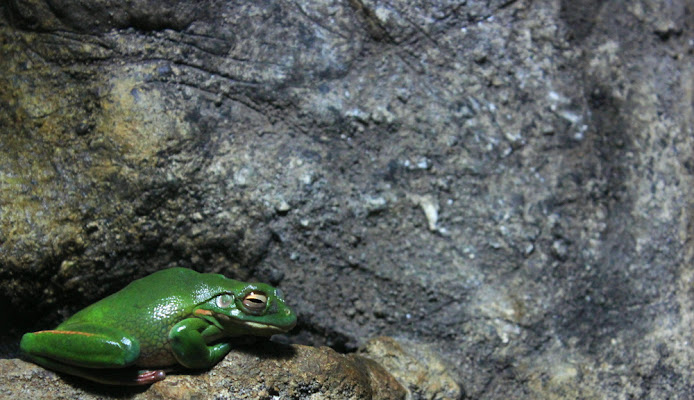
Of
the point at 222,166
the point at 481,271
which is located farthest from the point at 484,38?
the point at 222,166

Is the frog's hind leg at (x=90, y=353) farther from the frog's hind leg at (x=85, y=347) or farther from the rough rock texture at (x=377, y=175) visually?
the rough rock texture at (x=377, y=175)

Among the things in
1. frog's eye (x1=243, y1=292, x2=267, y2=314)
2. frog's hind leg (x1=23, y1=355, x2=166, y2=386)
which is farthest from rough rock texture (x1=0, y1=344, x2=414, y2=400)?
frog's eye (x1=243, y1=292, x2=267, y2=314)

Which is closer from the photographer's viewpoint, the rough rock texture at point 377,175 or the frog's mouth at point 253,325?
the frog's mouth at point 253,325

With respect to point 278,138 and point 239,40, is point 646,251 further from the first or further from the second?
point 239,40

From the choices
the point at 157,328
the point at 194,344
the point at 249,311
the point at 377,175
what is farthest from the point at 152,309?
the point at 377,175

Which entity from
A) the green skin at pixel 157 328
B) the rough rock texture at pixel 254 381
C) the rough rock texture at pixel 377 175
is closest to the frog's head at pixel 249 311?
the green skin at pixel 157 328
